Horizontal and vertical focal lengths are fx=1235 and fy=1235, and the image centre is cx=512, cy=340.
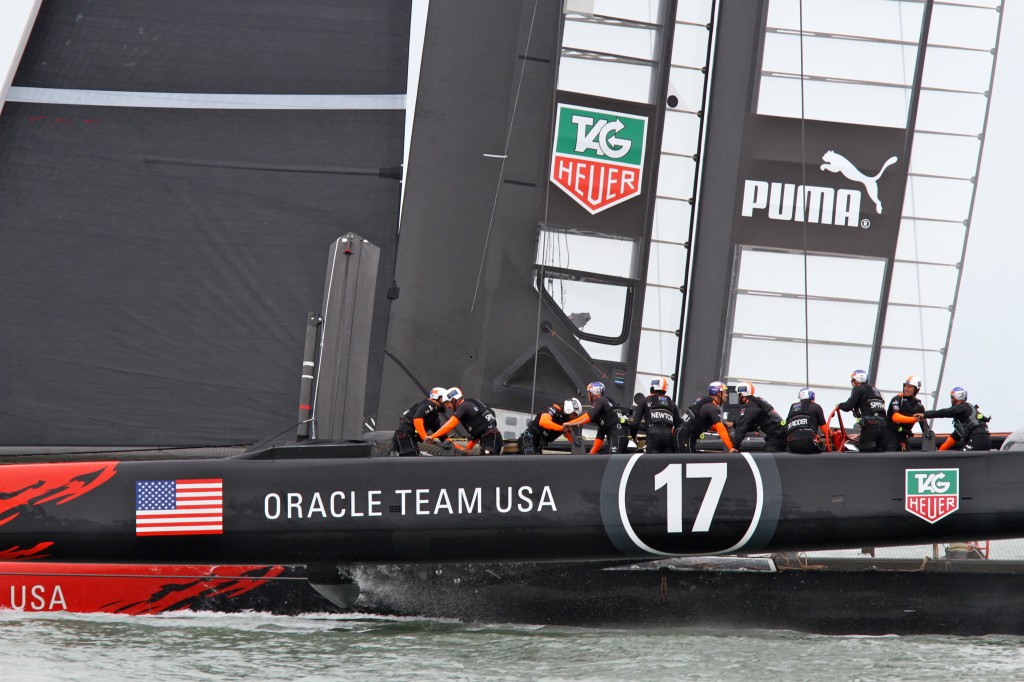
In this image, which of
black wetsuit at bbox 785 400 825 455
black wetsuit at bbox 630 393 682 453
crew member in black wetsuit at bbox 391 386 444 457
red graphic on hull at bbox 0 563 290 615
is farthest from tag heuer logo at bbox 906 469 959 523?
red graphic on hull at bbox 0 563 290 615

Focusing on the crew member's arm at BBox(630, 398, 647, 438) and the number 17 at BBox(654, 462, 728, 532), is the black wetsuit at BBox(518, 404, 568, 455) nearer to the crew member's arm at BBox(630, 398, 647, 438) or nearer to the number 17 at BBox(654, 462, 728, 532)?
the crew member's arm at BBox(630, 398, 647, 438)

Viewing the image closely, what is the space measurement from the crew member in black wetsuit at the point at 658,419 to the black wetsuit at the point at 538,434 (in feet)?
1.28

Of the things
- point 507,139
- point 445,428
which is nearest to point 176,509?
point 445,428

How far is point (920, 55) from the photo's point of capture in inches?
299

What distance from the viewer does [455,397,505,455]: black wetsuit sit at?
20.5 ft

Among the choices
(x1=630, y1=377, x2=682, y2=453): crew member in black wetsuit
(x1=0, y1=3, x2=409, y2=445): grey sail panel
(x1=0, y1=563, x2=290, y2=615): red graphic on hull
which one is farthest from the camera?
(x1=0, y1=3, x2=409, y2=445): grey sail panel

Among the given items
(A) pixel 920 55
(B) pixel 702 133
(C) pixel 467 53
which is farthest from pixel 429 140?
(A) pixel 920 55

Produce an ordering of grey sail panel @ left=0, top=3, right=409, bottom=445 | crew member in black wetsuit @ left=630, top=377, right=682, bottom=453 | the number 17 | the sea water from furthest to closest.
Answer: grey sail panel @ left=0, top=3, right=409, bottom=445 < crew member in black wetsuit @ left=630, top=377, right=682, bottom=453 < the number 17 < the sea water

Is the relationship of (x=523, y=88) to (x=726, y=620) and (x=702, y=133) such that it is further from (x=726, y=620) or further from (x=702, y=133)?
(x=726, y=620)

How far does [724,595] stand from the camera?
19.7 ft

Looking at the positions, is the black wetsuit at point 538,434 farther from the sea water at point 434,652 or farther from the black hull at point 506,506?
the sea water at point 434,652

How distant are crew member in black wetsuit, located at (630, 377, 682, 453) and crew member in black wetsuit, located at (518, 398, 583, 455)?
323 millimetres

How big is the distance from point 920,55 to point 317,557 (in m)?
4.81

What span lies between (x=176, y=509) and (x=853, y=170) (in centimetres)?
456
